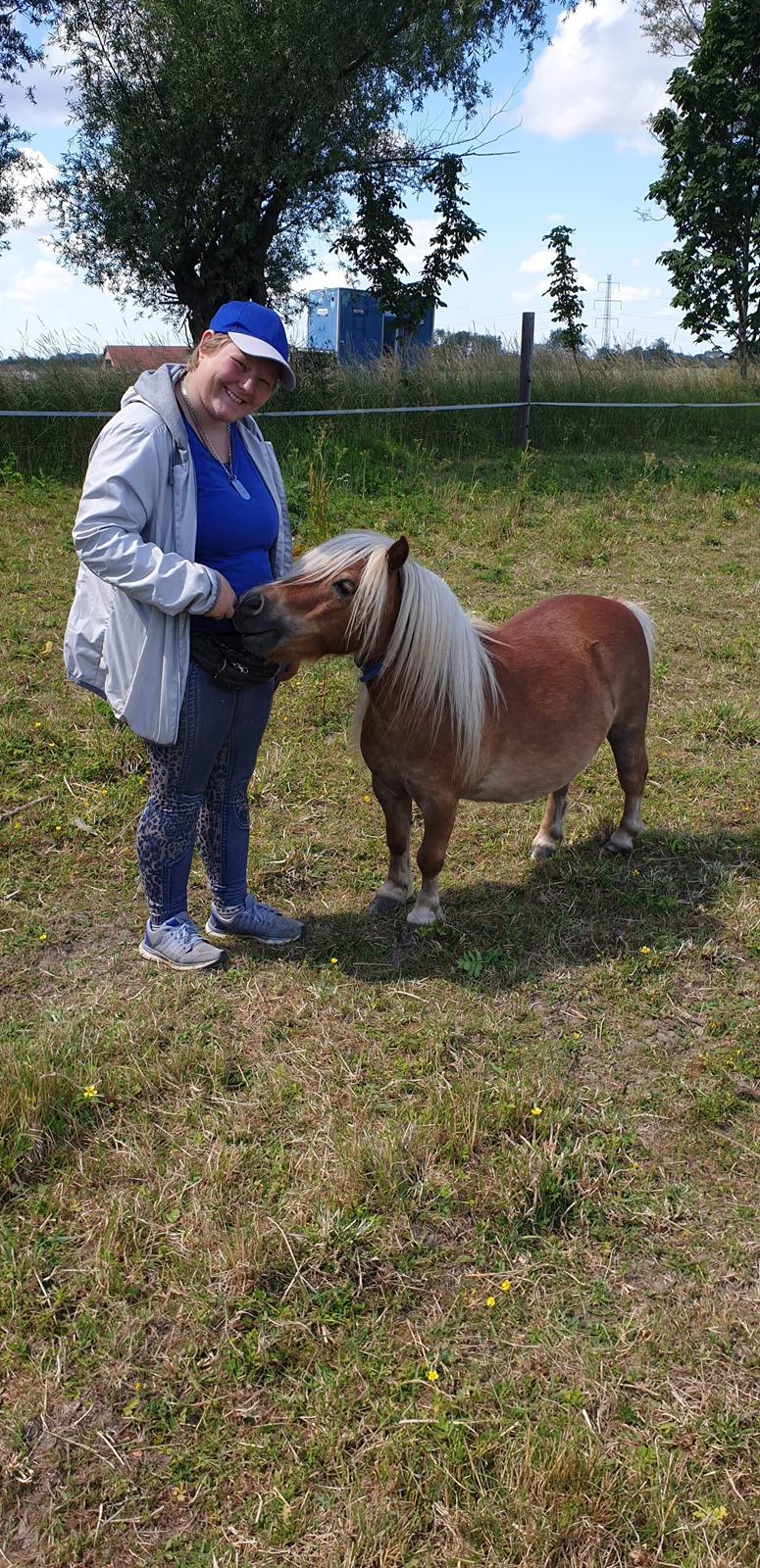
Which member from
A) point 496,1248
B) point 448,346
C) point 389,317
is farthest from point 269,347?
point 389,317

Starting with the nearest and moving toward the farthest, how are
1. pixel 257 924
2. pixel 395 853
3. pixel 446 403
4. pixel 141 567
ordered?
1. pixel 141 567
2. pixel 257 924
3. pixel 395 853
4. pixel 446 403

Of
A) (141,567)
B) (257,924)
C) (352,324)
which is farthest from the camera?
(352,324)

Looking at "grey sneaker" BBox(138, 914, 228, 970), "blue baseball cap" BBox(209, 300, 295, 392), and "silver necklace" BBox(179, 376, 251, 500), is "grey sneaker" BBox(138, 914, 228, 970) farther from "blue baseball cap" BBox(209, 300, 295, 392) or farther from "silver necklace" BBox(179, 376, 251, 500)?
"blue baseball cap" BBox(209, 300, 295, 392)

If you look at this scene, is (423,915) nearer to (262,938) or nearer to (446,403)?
(262,938)

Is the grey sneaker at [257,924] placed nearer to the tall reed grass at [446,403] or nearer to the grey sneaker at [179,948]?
the grey sneaker at [179,948]

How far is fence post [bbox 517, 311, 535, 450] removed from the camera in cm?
1214

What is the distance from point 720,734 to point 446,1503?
4.30 m

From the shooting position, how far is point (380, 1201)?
8.39ft

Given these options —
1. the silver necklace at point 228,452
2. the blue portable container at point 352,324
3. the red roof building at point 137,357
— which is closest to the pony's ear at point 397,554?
the silver necklace at point 228,452

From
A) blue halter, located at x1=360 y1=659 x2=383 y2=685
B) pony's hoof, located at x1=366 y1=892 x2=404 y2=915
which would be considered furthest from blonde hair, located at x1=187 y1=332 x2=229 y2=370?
pony's hoof, located at x1=366 y1=892 x2=404 y2=915

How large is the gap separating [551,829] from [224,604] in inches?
80.9

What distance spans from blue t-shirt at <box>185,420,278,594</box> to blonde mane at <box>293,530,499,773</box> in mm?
139

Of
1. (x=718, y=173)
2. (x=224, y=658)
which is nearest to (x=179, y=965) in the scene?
(x=224, y=658)

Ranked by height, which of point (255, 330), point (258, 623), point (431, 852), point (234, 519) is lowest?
point (431, 852)
